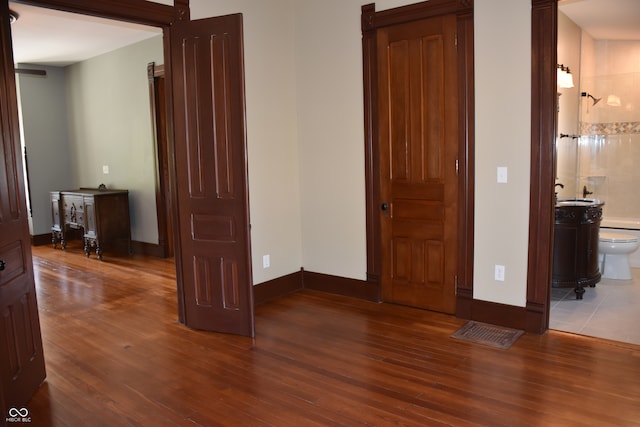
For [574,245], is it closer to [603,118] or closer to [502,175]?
[502,175]

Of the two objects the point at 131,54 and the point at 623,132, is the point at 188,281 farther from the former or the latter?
the point at 623,132

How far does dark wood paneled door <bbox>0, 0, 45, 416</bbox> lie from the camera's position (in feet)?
8.36

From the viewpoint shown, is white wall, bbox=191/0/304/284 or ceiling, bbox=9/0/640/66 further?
ceiling, bbox=9/0/640/66

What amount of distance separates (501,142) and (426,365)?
1.70m

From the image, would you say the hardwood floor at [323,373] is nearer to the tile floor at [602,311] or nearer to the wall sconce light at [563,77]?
the tile floor at [602,311]

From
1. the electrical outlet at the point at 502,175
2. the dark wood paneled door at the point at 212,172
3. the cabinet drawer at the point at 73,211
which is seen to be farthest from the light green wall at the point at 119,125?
the electrical outlet at the point at 502,175

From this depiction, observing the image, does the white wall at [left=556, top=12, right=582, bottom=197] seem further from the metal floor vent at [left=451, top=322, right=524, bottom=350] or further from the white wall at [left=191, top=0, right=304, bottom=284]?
the white wall at [left=191, top=0, right=304, bottom=284]

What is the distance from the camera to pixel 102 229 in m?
6.56

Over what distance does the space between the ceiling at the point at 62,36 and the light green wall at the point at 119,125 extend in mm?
200

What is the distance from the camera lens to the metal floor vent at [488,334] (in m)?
3.42

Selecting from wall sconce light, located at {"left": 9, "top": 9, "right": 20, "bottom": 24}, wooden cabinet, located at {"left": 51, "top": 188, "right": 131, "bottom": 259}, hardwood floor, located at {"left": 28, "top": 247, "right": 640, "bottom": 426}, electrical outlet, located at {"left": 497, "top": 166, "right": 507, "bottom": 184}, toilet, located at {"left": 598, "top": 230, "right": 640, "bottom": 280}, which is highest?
wall sconce light, located at {"left": 9, "top": 9, "right": 20, "bottom": 24}

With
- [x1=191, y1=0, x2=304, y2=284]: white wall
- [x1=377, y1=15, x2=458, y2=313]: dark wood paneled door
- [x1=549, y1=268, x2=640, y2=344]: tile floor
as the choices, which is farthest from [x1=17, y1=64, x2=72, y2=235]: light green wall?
[x1=549, y1=268, x2=640, y2=344]: tile floor

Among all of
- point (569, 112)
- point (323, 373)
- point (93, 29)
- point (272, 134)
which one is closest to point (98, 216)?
point (93, 29)

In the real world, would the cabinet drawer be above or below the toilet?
above
